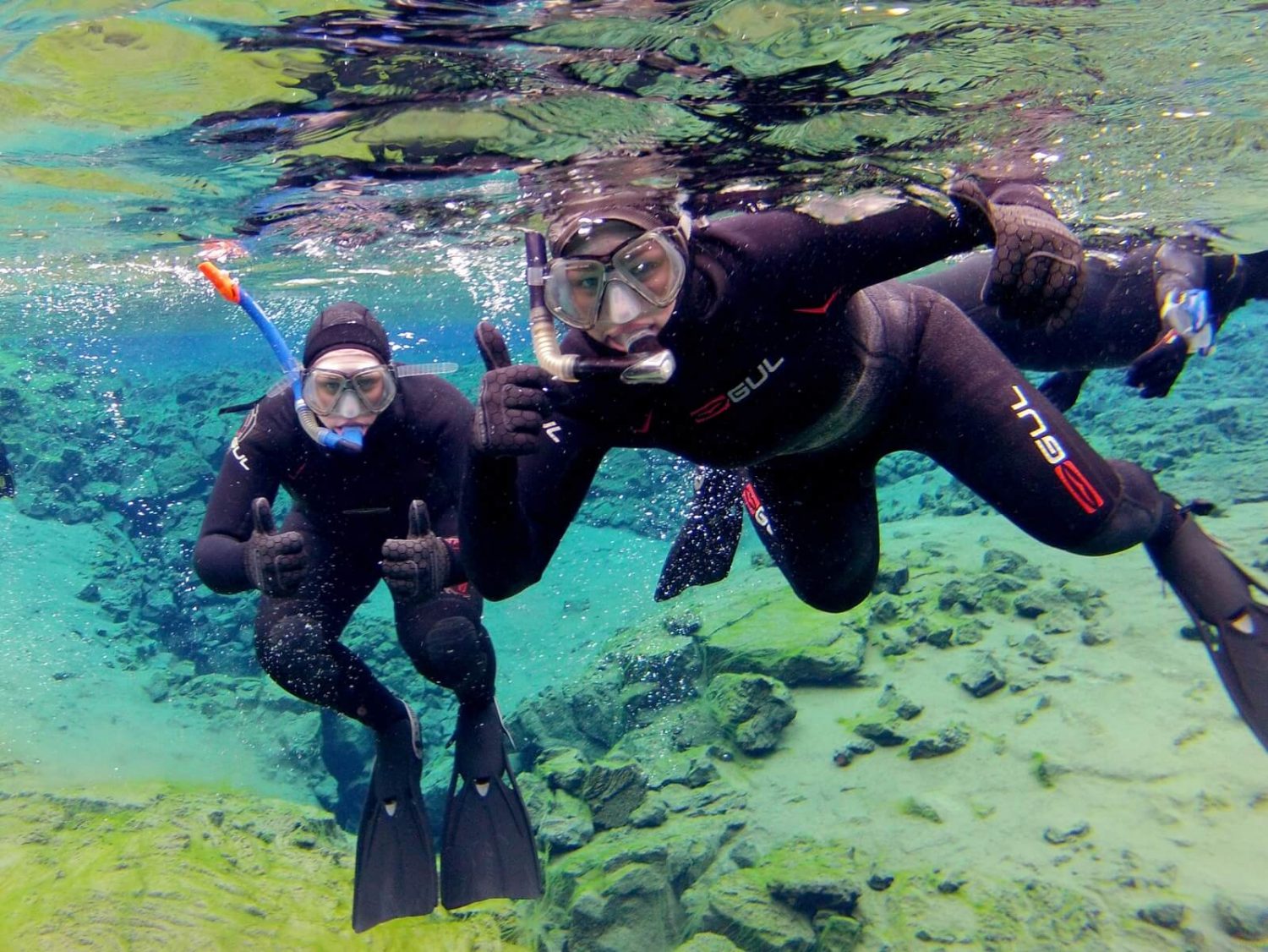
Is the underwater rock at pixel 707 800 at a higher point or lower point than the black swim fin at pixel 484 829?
lower

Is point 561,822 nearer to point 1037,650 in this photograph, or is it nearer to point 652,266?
point 1037,650

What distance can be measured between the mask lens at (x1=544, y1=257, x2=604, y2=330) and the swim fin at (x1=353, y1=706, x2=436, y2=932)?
3.60 m

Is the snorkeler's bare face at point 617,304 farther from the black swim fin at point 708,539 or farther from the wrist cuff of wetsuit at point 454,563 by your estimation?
the black swim fin at point 708,539

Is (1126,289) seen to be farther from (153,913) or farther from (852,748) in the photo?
(153,913)

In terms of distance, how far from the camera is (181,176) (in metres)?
8.21

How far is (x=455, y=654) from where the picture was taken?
15.9 ft

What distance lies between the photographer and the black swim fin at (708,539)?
5332 millimetres

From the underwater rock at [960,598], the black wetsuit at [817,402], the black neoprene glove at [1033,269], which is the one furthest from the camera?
the underwater rock at [960,598]

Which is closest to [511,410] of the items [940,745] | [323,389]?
[323,389]

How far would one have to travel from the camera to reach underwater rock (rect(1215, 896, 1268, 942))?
163 inches

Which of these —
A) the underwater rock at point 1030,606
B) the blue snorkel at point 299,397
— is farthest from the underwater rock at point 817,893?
the underwater rock at point 1030,606

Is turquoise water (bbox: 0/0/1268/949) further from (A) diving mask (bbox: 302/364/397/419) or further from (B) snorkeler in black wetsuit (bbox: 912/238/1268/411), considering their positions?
(A) diving mask (bbox: 302/364/397/419)

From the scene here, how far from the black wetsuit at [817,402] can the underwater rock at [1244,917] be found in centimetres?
222

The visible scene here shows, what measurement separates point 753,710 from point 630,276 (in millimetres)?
5488
